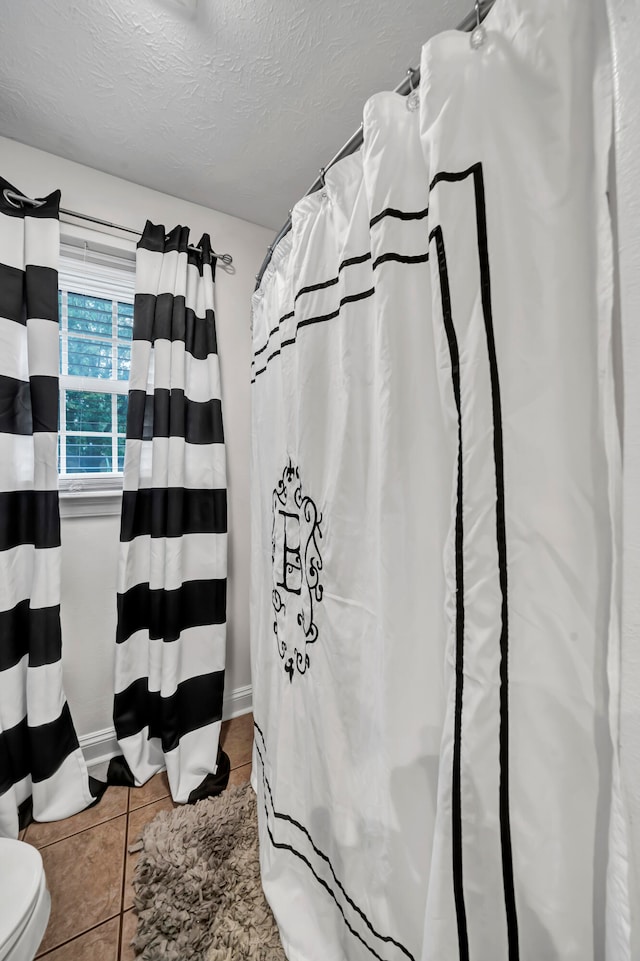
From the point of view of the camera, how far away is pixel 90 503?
1451 millimetres

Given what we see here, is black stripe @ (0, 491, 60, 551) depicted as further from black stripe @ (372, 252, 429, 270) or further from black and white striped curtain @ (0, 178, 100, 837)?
black stripe @ (372, 252, 429, 270)

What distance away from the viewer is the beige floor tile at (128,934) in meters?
0.91

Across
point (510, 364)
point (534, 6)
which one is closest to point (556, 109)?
point (534, 6)

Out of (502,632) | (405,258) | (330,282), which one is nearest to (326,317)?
(330,282)

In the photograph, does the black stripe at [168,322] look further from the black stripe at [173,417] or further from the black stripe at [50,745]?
the black stripe at [50,745]

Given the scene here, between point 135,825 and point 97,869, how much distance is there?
0.49ft

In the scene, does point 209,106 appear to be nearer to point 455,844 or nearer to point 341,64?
point 341,64

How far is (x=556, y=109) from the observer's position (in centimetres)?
40

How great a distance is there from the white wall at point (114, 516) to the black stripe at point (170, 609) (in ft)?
0.37

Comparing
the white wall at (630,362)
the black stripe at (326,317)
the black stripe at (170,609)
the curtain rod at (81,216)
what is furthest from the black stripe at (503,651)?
the curtain rod at (81,216)

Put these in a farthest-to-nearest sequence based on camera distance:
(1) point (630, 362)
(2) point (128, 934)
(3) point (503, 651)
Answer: (2) point (128, 934), (3) point (503, 651), (1) point (630, 362)

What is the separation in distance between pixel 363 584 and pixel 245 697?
1443mm

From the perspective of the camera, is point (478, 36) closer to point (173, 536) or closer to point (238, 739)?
point (173, 536)

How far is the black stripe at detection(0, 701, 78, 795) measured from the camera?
3.93ft
